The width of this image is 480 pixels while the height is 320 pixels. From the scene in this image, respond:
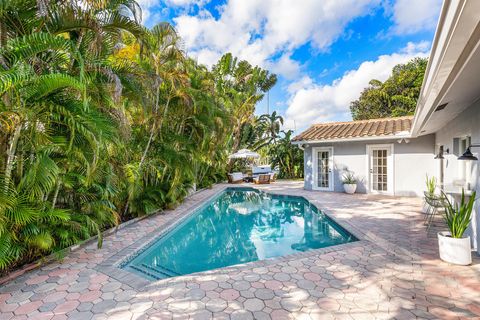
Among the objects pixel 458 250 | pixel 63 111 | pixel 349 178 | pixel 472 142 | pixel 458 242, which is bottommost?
pixel 458 250

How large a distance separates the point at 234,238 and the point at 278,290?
4034 mm

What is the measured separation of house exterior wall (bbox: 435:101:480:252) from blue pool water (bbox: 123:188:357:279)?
2614 millimetres

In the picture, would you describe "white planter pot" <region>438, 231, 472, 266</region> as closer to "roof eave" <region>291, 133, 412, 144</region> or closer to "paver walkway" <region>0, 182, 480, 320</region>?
"paver walkway" <region>0, 182, 480, 320</region>

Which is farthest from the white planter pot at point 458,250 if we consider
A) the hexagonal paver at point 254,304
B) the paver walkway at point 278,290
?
the hexagonal paver at point 254,304

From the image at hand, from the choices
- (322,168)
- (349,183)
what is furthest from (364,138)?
(322,168)

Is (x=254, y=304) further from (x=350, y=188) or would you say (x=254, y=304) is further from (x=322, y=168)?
(x=322, y=168)

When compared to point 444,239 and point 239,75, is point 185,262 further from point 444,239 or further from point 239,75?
point 239,75

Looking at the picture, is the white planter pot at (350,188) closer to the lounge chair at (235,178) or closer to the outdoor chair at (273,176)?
the outdoor chair at (273,176)

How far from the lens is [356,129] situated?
14195 millimetres

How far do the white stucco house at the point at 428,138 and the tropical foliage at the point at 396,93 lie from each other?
15777mm

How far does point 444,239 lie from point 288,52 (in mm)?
19248

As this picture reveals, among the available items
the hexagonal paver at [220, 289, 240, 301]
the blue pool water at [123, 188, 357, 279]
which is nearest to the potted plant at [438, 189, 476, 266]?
the blue pool water at [123, 188, 357, 279]

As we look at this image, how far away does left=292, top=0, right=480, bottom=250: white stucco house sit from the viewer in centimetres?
268

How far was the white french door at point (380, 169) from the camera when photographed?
1277 cm
